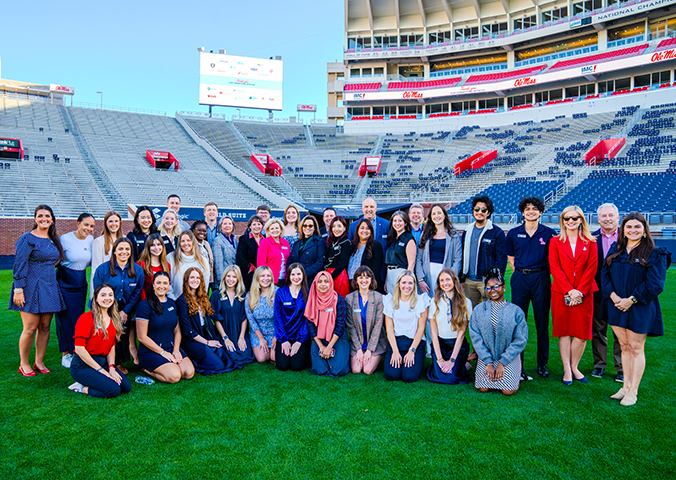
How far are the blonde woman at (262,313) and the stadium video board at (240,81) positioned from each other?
128 ft

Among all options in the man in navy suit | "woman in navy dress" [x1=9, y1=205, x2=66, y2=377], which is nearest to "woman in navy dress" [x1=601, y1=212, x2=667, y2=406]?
the man in navy suit

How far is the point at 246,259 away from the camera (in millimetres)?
5969

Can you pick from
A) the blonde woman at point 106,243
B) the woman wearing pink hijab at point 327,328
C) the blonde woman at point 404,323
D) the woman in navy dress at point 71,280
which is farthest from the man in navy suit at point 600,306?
the woman in navy dress at point 71,280

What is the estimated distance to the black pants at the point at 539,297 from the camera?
4496mm

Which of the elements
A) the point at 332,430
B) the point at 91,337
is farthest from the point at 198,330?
the point at 332,430

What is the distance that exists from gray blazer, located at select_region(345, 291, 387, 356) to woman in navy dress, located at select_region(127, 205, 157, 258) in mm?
2739

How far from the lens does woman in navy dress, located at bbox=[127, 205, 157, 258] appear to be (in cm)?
522

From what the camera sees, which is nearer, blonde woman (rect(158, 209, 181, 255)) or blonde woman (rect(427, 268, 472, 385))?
blonde woman (rect(427, 268, 472, 385))

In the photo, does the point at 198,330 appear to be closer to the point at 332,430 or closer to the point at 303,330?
the point at 303,330

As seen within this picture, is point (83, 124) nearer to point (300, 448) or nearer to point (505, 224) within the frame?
point (505, 224)

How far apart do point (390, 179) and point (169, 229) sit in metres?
25.6

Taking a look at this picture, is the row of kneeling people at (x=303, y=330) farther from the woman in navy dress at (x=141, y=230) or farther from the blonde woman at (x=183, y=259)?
the woman in navy dress at (x=141, y=230)

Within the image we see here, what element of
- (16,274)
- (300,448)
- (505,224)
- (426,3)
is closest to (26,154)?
(16,274)

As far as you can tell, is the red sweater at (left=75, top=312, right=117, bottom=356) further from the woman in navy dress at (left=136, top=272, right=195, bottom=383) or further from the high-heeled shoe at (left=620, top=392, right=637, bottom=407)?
the high-heeled shoe at (left=620, top=392, right=637, bottom=407)
